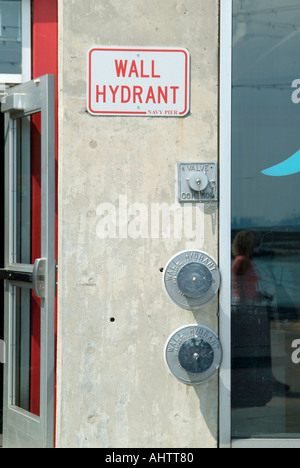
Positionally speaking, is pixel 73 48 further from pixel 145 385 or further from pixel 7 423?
pixel 7 423

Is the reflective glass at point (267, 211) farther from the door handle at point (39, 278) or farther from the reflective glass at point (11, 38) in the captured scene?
the reflective glass at point (11, 38)

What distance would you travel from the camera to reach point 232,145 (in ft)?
9.74

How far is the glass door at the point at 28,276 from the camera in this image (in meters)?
3.12

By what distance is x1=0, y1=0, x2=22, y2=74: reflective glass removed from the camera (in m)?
3.39

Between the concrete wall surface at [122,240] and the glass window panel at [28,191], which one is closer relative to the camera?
the concrete wall surface at [122,240]

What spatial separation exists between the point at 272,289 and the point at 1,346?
2247 millimetres

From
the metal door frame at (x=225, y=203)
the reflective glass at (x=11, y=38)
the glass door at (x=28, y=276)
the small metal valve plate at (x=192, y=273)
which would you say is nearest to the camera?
the small metal valve plate at (x=192, y=273)

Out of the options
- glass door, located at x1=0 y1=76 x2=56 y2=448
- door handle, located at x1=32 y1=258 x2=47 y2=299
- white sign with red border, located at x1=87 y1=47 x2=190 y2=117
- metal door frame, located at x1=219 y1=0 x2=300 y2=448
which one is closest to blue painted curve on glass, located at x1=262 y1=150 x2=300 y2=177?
metal door frame, located at x1=219 y1=0 x2=300 y2=448

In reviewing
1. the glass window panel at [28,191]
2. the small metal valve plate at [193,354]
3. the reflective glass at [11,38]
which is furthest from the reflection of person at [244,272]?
the reflective glass at [11,38]

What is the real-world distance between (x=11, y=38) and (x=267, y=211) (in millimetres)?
1727

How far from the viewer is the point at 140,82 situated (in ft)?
9.59

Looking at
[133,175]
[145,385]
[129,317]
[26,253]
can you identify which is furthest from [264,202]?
[26,253]

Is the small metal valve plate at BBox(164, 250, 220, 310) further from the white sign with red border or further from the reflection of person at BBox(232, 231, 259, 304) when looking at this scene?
the white sign with red border

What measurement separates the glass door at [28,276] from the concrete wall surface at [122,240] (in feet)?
0.77
